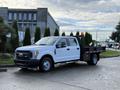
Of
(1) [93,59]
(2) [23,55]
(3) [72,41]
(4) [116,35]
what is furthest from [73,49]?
(4) [116,35]

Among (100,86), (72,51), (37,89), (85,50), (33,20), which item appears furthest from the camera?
(33,20)

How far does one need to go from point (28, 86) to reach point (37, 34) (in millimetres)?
21656

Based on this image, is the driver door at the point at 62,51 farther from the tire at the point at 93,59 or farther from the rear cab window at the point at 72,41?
the tire at the point at 93,59

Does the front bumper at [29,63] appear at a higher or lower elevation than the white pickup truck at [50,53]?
lower

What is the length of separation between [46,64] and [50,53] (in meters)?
0.65

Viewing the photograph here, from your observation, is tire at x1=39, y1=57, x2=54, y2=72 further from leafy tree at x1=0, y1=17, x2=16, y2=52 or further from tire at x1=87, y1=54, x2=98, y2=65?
leafy tree at x1=0, y1=17, x2=16, y2=52

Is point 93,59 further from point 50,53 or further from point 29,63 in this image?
point 29,63

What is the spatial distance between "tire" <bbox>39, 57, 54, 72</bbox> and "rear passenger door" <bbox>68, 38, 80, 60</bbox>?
198 cm

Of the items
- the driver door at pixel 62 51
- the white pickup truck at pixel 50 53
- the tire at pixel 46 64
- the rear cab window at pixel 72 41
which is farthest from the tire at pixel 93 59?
the tire at pixel 46 64

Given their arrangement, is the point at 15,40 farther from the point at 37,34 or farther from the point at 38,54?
the point at 38,54

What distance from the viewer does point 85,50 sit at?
58.2ft

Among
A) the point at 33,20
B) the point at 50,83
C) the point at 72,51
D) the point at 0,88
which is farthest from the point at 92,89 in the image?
the point at 33,20

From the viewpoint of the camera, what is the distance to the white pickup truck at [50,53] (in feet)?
46.4

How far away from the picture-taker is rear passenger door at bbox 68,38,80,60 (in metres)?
16.4
